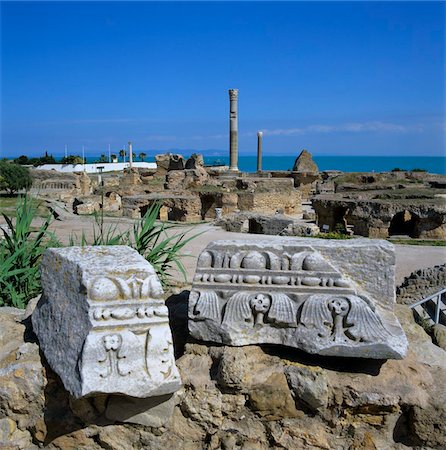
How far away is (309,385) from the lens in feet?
9.02

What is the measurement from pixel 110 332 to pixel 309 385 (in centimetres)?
115

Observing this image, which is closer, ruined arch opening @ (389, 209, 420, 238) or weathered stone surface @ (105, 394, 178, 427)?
weathered stone surface @ (105, 394, 178, 427)

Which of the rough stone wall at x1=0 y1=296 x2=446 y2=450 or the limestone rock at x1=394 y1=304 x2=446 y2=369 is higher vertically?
the limestone rock at x1=394 y1=304 x2=446 y2=369

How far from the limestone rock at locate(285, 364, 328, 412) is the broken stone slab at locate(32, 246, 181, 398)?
722mm

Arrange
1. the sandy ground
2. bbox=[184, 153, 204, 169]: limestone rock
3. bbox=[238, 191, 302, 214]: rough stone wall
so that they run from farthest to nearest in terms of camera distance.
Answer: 1. bbox=[184, 153, 204, 169]: limestone rock
2. bbox=[238, 191, 302, 214]: rough stone wall
3. the sandy ground

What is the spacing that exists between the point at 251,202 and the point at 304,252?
19.0m

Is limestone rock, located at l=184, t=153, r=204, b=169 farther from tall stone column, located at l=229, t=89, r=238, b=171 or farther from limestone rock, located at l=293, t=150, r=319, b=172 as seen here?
tall stone column, located at l=229, t=89, r=238, b=171

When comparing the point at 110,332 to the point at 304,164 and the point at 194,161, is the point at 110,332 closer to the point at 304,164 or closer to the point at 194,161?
the point at 194,161

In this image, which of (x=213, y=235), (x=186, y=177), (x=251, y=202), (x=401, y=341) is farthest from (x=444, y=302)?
(x=186, y=177)

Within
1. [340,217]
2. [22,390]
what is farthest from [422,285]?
[340,217]

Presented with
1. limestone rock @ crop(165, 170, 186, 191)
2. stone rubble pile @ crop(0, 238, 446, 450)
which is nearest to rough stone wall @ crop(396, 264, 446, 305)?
stone rubble pile @ crop(0, 238, 446, 450)

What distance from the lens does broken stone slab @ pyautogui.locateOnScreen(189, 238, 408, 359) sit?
2.77 metres

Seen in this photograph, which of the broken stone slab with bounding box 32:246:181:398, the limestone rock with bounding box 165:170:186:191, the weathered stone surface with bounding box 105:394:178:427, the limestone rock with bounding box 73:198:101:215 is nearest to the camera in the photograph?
the broken stone slab with bounding box 32:246:181:398

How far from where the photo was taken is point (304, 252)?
2.96 metres
